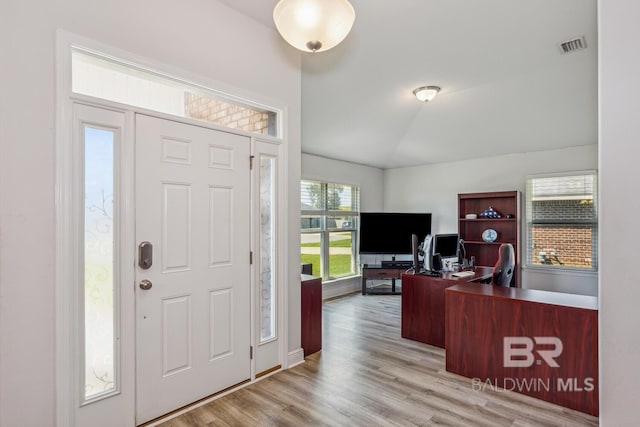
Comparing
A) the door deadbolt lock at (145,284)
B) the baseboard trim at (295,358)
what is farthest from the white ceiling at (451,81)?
the baseboard trim at (295,358)

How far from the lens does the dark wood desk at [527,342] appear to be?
243cm

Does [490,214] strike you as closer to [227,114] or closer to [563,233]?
[563,233]

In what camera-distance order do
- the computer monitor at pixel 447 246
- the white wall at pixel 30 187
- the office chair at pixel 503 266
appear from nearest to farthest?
1. the white wall at pixel 30 187
2. the office chair at pixel 503 266
3. the computer monitor at pixel 447 246

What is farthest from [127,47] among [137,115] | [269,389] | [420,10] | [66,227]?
[269,389]

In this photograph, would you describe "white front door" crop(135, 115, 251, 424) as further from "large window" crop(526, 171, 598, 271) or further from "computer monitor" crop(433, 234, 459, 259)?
"large window" crop(526, 171, 598, 271)

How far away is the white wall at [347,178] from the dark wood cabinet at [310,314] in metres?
2.25

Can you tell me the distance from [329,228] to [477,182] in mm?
2749

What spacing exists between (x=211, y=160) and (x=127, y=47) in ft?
2.86

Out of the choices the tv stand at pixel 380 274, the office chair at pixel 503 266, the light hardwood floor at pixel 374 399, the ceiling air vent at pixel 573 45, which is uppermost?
the ceiling air vent at pixel 573 45

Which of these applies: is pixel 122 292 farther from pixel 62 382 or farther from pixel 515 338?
pixel 515 338

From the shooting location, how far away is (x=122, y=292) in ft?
7.09

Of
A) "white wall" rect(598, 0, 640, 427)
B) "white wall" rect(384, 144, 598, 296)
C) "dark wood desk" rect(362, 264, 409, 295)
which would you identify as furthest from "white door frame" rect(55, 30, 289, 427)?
"white wall" rect(384, 144, 598, 296)

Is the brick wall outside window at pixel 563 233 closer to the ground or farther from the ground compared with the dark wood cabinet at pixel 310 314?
farther from the ground

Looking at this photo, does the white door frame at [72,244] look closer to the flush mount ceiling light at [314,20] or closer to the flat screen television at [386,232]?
the flush mount ceiling light at [314,20]
